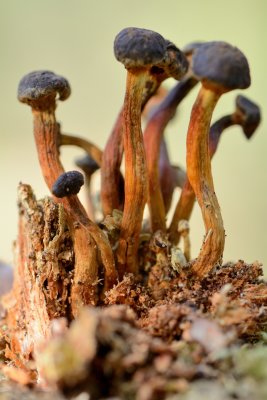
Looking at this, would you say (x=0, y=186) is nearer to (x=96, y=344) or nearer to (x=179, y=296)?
(x=179, y=296)

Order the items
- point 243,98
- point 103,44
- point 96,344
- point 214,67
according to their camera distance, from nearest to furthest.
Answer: point 96,344
point 214,67
point 243,98
point 103,44

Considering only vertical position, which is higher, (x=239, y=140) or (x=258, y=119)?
(x=239, y=140)

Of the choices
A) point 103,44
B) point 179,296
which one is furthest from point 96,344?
point 103,44

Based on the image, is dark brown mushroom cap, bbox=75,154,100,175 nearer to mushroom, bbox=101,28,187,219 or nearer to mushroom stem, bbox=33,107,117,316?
mushroom, bbox=101,28,187,219

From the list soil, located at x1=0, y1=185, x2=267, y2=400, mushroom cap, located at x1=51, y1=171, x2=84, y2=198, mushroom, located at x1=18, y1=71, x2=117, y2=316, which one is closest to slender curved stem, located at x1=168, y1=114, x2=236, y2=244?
soil, located at x1=0, y1=185, x2=267, y2=400

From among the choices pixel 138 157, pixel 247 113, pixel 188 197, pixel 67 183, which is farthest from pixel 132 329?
pixel 247 113

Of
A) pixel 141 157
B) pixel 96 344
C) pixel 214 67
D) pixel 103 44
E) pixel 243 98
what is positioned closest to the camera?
pixel 96 344
